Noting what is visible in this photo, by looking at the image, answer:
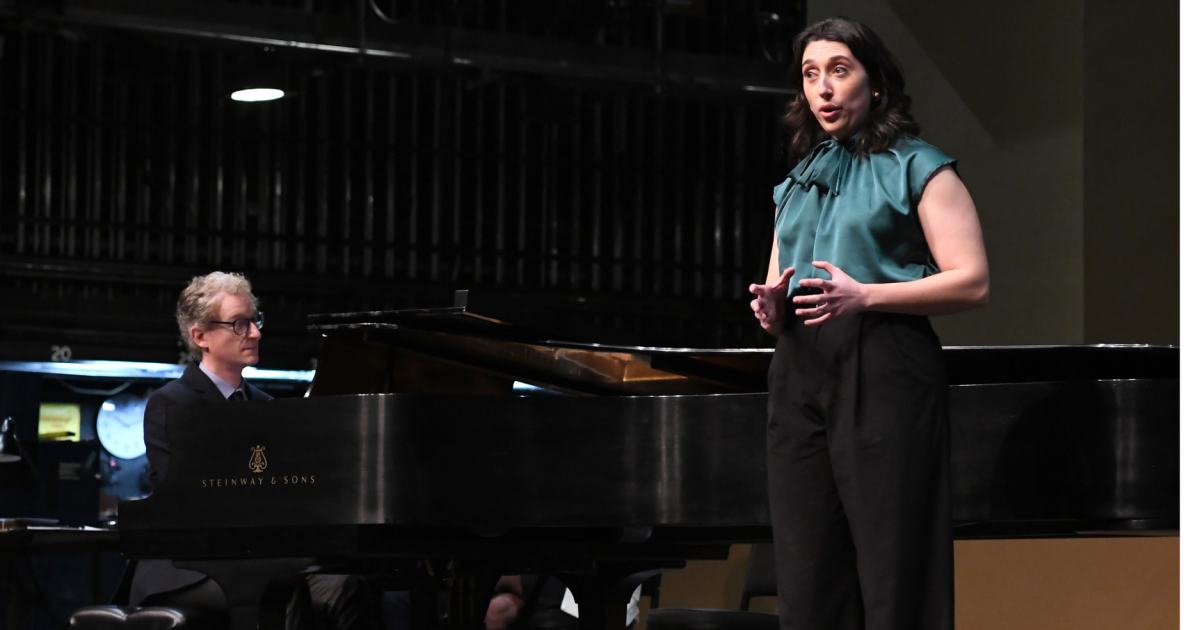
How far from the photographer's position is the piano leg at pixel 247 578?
3105 mm

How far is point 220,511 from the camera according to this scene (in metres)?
3.02

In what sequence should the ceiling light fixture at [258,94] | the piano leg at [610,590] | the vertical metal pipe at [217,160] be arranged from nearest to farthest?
1. the piano leg at [610,590]
2. the ceiling light fixture at [258,94]
3. the vertical metal pipe at [217,160]

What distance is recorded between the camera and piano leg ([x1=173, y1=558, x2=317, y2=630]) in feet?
10.2

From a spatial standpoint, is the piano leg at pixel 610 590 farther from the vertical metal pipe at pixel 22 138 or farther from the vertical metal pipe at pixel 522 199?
the vertical metal pipe at pixel 22 138

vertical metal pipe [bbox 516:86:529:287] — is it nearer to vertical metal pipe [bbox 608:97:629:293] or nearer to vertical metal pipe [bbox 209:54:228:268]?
vertical metal pipe [bbox 608:97:629:293]

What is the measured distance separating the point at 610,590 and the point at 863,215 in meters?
1.82

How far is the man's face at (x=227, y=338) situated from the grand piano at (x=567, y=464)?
0.80 metres

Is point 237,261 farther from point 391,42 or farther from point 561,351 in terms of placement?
point 561,351

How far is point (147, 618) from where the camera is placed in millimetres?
3312

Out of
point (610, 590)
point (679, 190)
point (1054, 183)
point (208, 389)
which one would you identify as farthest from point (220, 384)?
point (679, 190)

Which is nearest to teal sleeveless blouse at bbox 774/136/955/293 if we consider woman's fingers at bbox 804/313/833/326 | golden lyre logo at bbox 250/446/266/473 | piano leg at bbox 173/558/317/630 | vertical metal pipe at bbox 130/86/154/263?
woman's fingers at bbox 804/313/833/326

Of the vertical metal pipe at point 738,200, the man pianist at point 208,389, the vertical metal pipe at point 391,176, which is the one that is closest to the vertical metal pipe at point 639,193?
the vertical metal pipe at point 738,200
